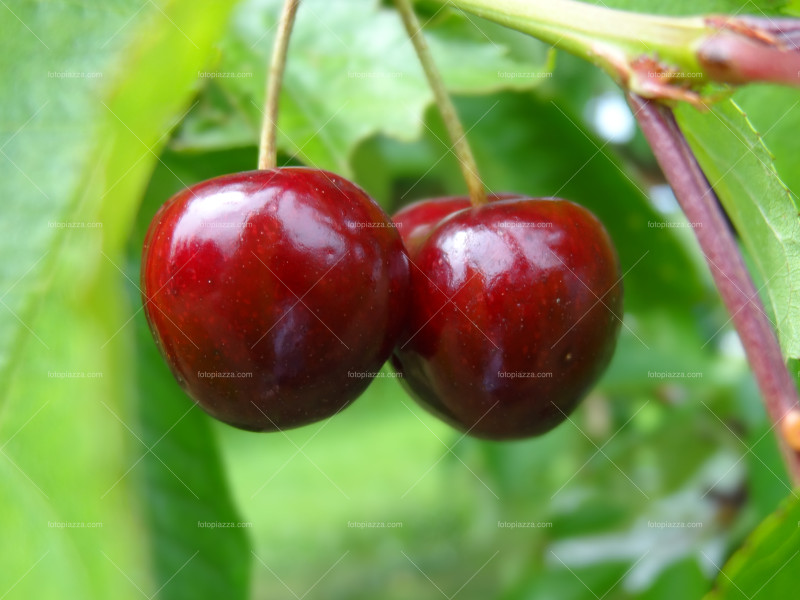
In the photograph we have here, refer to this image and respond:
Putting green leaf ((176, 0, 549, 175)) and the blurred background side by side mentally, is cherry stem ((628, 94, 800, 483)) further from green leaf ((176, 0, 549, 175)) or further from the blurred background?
green leaf ((176, 0, 549, 175))

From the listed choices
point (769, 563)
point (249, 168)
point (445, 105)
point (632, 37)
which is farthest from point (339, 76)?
point (769, 563)

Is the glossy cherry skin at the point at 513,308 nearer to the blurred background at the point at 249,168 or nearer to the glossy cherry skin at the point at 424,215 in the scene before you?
the glossy cherry skin at the point at 424,215

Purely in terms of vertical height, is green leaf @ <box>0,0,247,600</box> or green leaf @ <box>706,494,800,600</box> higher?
green leaf @ <box>0,0,247,600</box>

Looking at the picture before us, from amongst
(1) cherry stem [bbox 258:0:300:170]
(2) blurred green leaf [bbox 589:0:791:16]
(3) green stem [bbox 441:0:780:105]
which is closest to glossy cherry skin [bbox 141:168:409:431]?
(1) cherry stem [bbox 258:0:300:170]

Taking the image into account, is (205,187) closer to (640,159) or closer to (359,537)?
(640,159)

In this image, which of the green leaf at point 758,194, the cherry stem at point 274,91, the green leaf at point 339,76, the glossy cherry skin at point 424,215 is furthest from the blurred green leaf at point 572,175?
the green leaf at point 758,194

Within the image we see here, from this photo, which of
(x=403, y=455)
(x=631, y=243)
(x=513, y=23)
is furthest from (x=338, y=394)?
(x=403, y=455)
